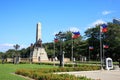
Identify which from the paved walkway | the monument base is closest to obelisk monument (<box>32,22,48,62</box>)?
the monument base

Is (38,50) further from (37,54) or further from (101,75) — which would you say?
(101,75)

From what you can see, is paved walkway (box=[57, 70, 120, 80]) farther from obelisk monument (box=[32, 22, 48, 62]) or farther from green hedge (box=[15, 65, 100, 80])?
obelisk monument (box=[32, 22, 48, 62])

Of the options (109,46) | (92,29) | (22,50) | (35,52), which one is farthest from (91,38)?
(22,50)

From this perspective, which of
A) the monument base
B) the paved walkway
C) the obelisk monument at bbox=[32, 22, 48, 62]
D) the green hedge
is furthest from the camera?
the monument base

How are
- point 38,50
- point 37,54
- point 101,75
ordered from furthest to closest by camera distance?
point 38,50, point 37,54, point 101,75

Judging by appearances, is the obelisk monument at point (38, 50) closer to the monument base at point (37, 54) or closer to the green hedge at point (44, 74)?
the monument base at point (37, 54)

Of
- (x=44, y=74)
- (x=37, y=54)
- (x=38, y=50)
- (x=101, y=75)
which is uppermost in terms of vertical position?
(x=38, y=50)

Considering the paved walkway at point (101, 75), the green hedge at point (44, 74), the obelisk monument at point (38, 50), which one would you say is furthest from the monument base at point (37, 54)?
the paved walkway at point (101, 75)

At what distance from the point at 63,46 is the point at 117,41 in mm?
42829

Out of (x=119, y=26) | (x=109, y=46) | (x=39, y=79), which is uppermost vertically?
(x=119, y=26)

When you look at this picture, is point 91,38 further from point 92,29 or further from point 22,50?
point 22,50

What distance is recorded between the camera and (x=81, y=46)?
97.6 m

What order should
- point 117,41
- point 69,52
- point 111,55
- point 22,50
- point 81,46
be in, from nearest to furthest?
point 117,41 → point 111,55 → point 81,46 → point 69,52 → point 22,50

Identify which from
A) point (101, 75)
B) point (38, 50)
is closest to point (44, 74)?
point (101, 75)
